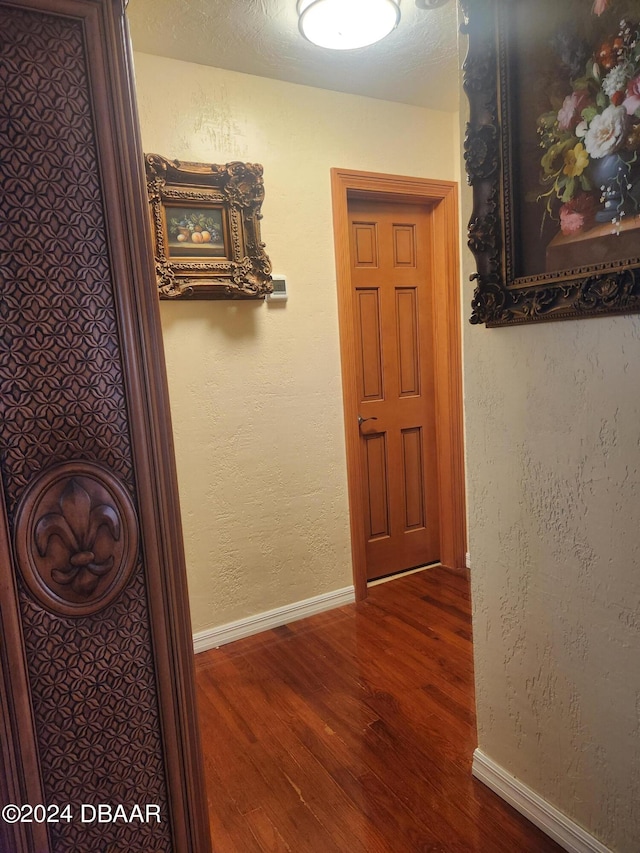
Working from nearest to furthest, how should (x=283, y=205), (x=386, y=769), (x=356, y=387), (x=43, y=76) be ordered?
(x=43, y=76)
(x=386, y=769)
(x=283, y=205)
(x=356, y=387)

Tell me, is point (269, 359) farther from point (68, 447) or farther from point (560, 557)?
point (68, 447)

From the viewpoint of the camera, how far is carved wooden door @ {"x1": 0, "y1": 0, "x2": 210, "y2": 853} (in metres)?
0.79

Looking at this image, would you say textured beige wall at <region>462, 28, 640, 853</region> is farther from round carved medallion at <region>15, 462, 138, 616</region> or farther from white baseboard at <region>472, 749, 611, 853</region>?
round carved medallion at <region>15, 462, 138, 616</region>

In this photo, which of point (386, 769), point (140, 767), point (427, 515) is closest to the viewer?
point (140, 767)

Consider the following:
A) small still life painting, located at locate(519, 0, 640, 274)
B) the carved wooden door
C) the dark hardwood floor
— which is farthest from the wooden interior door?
the carved wooden door

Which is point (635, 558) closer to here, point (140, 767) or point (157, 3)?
point (140, 767)

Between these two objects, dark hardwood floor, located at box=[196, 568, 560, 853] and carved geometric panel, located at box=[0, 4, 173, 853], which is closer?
carved geometric panel, located at box=[0, 4, 173, 853]

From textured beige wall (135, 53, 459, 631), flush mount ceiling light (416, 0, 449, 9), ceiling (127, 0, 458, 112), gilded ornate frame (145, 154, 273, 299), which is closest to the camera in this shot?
flush mount ceiling light (416, 0, 449, 9)

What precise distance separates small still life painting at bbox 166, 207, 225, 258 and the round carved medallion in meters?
1.74

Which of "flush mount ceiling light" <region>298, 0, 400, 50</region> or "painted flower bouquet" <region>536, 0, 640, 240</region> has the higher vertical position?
"flush mount ceiling light" <region>298, 0, 400, 50</region>

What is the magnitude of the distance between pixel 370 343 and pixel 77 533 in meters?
2.36

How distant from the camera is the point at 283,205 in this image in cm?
260

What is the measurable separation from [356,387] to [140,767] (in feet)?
7.26

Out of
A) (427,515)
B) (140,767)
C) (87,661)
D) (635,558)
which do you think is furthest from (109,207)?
(427,515)
